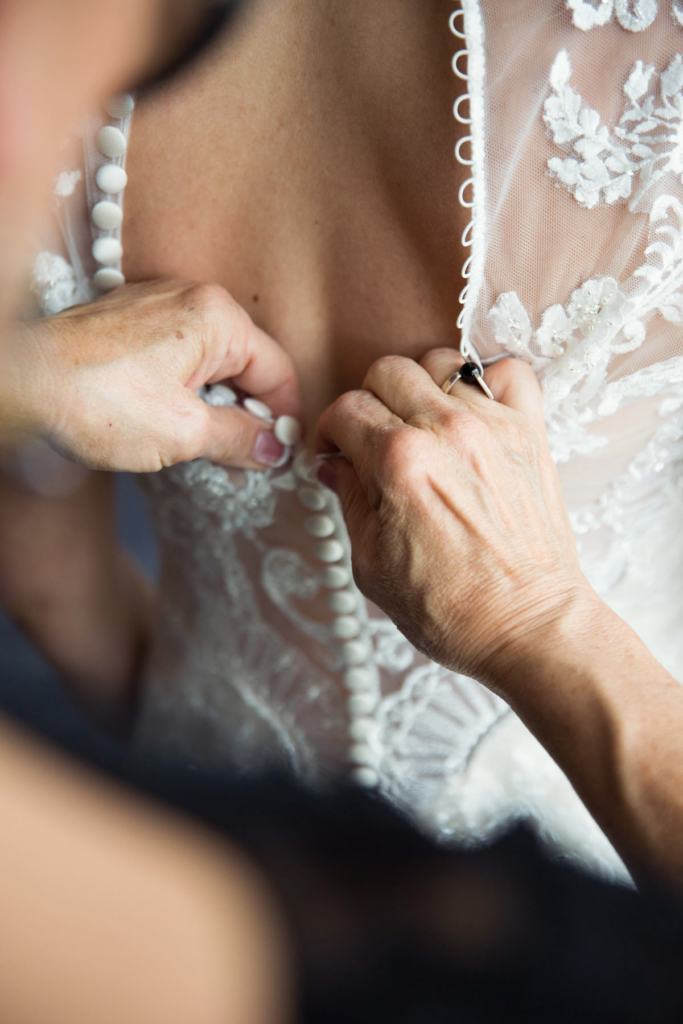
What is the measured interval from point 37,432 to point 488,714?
0.55 meters

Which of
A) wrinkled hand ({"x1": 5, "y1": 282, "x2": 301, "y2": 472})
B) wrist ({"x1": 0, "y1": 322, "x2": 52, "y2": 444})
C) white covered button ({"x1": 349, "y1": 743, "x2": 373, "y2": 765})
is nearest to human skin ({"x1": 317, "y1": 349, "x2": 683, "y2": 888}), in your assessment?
wrinkled hand ({"x1": 5, "y1": 282, "x2": 301, "y2": 472})

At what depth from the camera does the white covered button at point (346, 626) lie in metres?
0.77

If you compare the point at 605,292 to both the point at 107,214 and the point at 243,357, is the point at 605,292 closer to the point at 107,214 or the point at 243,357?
the point at 243,357

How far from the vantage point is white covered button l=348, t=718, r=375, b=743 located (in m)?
0.84

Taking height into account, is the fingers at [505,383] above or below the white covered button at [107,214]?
below

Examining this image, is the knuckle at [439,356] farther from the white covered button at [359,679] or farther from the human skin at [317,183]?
the white covered button at [359,679]

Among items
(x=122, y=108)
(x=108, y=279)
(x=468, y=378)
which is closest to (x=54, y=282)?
(x=108, y=279)

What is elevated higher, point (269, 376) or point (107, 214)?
point (107, 214)

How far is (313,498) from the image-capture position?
71 cm

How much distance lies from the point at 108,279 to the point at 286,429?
0.68 ft

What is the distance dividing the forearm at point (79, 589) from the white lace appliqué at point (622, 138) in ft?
2.30

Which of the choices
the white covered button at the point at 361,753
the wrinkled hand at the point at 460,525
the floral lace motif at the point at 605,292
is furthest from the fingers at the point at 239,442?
the white covered button at the point at 361,753

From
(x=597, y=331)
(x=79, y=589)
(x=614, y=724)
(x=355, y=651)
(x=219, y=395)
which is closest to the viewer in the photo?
(x=614, y=724)

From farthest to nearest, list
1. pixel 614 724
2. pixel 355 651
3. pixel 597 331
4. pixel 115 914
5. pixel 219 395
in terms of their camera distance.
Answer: pixel 355 651
pixel 219 395
pixel 597 331
pixel 614 724
pixel 115 914
